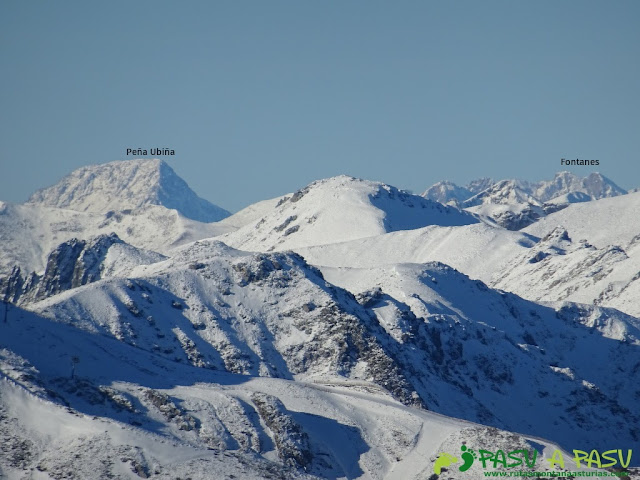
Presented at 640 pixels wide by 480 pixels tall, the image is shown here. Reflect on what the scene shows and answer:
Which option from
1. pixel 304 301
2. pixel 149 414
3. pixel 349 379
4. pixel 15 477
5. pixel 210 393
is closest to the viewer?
pixel 15 477

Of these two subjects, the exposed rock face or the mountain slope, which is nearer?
the mountain slope

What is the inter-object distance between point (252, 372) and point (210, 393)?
1614 inches

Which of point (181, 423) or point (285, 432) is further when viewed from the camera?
point (285, 432)

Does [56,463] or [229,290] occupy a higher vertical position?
[229,290]

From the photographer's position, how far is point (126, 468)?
109m

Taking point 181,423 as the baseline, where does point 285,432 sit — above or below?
above

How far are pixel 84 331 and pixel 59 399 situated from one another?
34.2m

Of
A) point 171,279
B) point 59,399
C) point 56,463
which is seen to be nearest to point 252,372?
point 171,279

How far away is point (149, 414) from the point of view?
130 meters

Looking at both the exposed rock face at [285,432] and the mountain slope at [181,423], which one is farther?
the exposed rock face at [285,432]

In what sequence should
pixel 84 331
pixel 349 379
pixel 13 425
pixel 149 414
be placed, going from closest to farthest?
pixel 13 425 → pixel 149 414 → pixel 84 331 → pixel 349 379

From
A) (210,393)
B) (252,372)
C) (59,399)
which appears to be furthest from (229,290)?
(59,399)

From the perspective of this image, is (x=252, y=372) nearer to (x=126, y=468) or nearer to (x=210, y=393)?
(x=210, y=393)

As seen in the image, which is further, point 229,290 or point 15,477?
point 229,290
